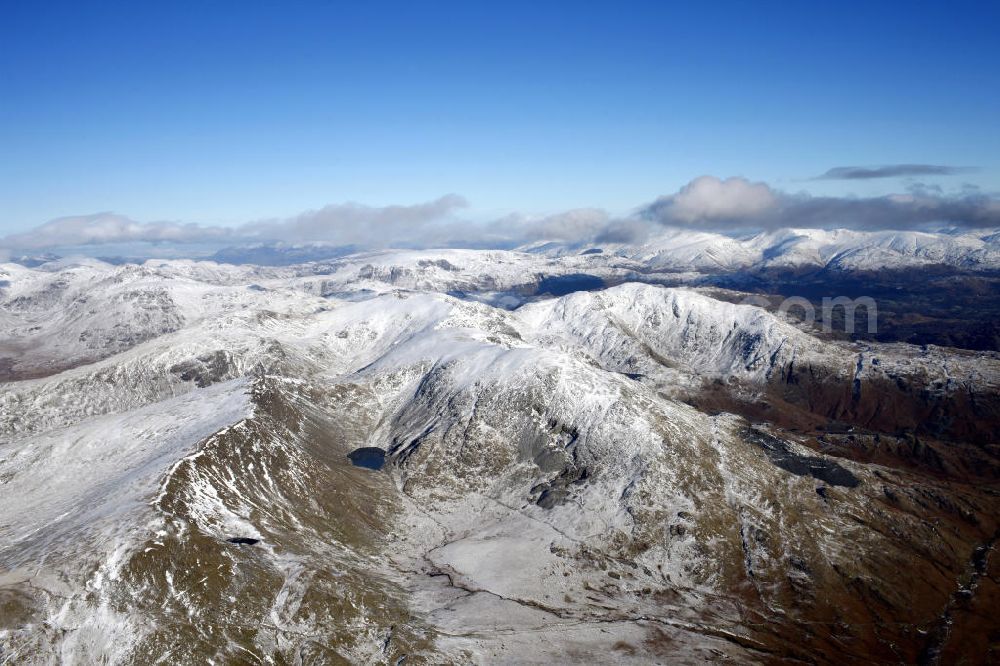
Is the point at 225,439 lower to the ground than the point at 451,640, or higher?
higher

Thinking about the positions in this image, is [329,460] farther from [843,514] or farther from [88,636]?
[843,514]

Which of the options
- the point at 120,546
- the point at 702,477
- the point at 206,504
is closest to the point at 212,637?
the point at 120,546

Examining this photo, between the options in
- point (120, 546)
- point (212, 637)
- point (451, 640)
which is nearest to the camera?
point (212, 637)

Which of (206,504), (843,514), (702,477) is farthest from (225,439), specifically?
(843,514)

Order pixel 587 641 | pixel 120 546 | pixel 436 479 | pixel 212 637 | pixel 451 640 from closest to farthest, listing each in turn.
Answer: pixel 212 637, pixel 120 546, pixel 451 640, pixel 587 641, pixel 436 479

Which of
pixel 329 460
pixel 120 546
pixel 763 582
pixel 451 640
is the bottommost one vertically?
pixel 763 582

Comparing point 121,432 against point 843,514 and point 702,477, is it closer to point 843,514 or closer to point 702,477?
point 702,477

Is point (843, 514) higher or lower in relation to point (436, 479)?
lower

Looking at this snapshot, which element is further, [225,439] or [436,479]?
[436,479]

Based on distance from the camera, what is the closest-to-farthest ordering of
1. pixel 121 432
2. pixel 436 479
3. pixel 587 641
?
pixel 587 641
pixel 121 432
pixel 436 479
